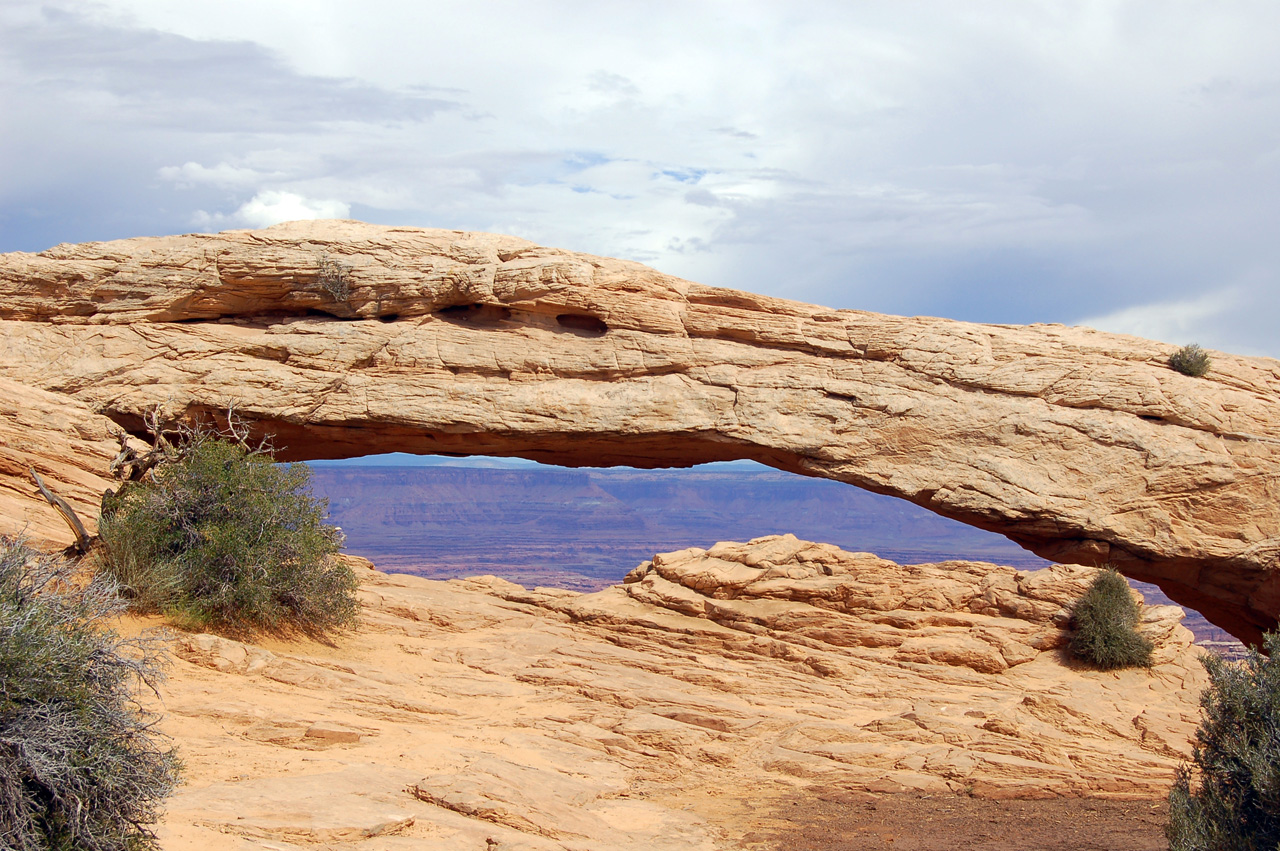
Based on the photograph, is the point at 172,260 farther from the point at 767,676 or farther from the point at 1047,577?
the point at 1047,577

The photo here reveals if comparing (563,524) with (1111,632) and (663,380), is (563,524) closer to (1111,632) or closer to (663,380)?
(663,380)

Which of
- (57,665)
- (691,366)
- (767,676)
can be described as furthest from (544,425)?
(57,665)

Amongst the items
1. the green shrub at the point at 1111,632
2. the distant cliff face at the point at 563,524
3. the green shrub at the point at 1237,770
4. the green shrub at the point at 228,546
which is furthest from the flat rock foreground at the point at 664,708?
the distant cliff face at the point at 563,524

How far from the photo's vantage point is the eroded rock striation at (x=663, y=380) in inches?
711

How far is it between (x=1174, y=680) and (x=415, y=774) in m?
12.6

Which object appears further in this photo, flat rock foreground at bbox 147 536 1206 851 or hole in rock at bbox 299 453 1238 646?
hole in rock at bbox 299 453 1238 646

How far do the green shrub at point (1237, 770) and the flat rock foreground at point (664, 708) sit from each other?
434 centimetres

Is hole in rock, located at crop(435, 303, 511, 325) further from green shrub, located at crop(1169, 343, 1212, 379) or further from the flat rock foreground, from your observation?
green shrub, located at crop(1169, 343, 1212, 379)

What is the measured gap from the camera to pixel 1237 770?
764 centimetres

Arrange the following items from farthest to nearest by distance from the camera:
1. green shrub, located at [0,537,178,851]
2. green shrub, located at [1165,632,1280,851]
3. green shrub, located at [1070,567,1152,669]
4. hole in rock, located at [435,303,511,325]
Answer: hole in rock, located at [435,303,511,325] < green shrub, located at [1070,567,1152,669] < green shrub, located at [1165,632,1280,851] < green shrub, located at [0,537,178,851]

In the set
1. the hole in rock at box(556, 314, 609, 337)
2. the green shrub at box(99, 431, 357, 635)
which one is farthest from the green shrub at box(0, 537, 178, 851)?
the hole in rock at box(556, 314, 609, 337)

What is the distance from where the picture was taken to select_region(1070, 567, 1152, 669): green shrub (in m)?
15.8

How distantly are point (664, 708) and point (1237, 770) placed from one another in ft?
26.4

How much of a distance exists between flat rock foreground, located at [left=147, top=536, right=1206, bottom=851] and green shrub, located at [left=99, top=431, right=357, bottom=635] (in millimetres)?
714
